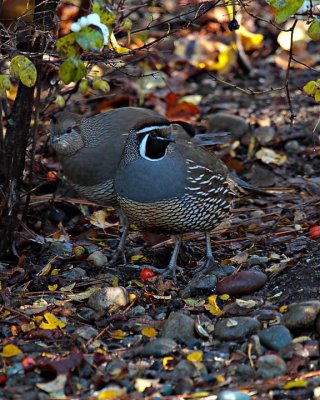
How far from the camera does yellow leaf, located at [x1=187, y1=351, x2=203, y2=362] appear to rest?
4.02 metres

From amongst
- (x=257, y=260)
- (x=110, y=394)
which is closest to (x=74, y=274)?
(x=257, y=260)

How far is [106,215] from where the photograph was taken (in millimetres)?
6281

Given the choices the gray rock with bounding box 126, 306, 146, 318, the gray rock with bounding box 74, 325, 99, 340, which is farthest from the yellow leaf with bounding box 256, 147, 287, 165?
the gray rock with bounding box 74, 325, 99, 340

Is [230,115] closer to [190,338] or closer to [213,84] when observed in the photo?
[213,84]

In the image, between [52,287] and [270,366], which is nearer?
[270,366]

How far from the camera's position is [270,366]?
386 cm

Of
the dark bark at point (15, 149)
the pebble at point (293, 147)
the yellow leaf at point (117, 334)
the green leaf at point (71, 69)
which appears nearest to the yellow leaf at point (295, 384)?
→ the yellow leaf at point (117, 334)

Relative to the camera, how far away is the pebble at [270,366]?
384 centimetres

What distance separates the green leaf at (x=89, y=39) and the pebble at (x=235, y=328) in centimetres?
148

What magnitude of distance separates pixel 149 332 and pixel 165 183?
1.12 meters

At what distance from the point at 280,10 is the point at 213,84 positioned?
4644 mm

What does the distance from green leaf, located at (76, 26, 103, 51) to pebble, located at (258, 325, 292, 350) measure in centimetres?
150

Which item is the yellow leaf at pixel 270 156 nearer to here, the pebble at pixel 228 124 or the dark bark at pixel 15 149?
the pebble at pixel 228 124

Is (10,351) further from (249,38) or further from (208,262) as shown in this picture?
(249,38)
